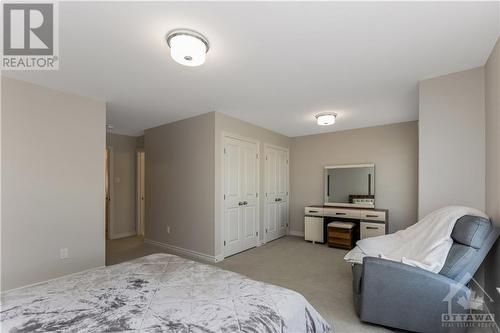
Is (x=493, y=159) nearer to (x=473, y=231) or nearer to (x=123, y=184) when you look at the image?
(x=473, y=231)

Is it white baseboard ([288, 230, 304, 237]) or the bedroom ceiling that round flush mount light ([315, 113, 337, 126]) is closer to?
the bedroom ceiling

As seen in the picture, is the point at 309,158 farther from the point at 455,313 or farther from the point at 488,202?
the point at 455,313

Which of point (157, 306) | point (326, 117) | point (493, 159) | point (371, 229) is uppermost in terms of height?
point (326, 117)

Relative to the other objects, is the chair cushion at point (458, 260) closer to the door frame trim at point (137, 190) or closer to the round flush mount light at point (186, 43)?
the round flush mount light at point (186, 43)

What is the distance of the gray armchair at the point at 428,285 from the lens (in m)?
1.77

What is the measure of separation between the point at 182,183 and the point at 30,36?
280cm

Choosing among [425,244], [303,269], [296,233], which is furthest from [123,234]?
[425,244]

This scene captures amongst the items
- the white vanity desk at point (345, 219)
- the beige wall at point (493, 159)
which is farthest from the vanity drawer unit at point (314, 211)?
the beige wall at point (493, 159)

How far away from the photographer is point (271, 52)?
210cm

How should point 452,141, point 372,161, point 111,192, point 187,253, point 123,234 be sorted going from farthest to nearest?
point 123,234 < point 111,192 < point 372,161 < point 187,253 < point 452,141

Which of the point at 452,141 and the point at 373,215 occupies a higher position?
the point at 452,141

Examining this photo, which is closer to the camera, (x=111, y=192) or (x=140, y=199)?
(x=111, y=192)

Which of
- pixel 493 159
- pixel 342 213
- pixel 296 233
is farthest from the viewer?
pixel 296 233

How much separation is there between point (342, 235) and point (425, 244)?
2.45m
